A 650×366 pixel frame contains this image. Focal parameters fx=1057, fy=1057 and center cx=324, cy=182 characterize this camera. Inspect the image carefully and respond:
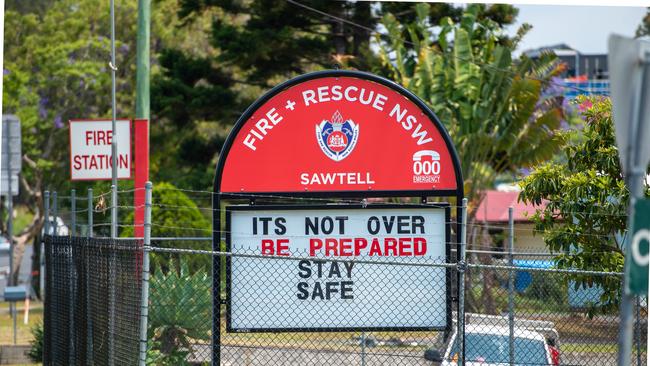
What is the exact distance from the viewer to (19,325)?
2422 centimetres

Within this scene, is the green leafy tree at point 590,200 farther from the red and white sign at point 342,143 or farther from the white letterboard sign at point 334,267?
the white letterboard sign at point 334,267

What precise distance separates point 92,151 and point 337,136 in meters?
5.20

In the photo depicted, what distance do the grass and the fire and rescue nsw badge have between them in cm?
988

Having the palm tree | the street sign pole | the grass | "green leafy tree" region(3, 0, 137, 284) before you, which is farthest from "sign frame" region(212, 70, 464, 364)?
"green leafy tree" region(3, 0, 137, 284)

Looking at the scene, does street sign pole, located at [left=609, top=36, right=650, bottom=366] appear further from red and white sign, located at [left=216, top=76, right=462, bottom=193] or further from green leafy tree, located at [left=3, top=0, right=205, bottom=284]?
green leafy tree, located at [left=3, top=0, right=205, bottom=284]

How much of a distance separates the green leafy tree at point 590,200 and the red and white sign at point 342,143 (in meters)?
1.58

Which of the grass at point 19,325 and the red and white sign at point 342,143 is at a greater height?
the red and white sign at point 342,143

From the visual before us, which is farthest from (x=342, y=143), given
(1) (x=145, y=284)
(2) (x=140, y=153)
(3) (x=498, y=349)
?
(2) (x=140, y=153)

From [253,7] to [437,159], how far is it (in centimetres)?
1792

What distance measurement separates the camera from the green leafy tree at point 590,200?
10.7 meters

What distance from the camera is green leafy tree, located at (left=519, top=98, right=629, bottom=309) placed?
10.7 metres

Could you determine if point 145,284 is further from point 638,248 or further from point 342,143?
point 638,248

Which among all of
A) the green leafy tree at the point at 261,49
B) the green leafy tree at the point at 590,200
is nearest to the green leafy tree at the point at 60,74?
the green leafy tree at the point at 261,49

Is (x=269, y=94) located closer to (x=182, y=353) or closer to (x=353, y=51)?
(x=182, y=353)
